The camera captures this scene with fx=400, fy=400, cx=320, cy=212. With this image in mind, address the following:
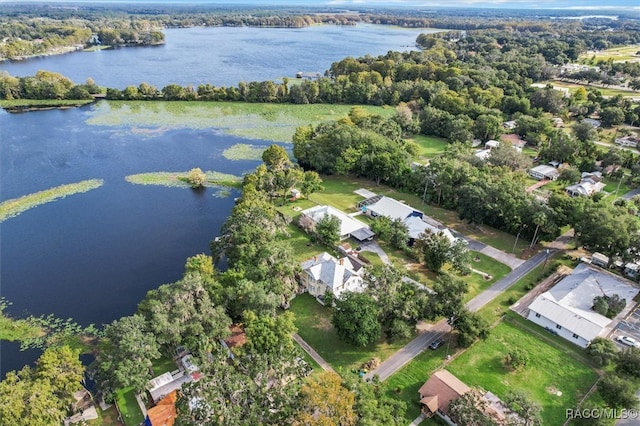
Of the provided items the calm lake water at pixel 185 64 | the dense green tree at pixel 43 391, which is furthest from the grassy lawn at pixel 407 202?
the calm lake water at pixel 185 64

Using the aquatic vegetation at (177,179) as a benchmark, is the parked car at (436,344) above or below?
above

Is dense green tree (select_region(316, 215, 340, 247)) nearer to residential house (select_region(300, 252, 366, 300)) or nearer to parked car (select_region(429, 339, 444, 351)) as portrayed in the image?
residential house (select_region(300, 252, 366, 300))

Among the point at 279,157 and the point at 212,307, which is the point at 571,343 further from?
the point at 279,157

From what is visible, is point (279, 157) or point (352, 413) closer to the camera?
point (352, 413)

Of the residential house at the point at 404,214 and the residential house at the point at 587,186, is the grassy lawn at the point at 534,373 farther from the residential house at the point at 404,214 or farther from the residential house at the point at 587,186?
the residential house at the point at 587,186

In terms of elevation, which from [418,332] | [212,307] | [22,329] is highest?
[212,307]

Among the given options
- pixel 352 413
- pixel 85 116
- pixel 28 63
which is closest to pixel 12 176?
pixel 85 116

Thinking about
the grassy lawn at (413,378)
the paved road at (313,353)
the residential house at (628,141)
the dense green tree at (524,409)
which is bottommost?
the paved road at (313,353)
